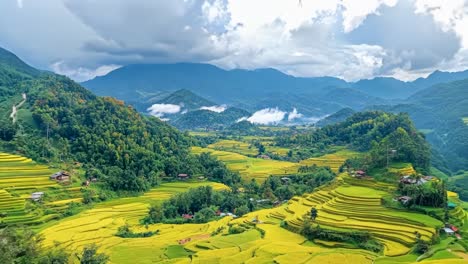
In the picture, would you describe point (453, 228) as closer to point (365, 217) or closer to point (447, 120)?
point (365, 217)

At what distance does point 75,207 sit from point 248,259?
20323mm

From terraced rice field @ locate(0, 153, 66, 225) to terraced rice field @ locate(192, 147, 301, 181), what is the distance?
27159 mm

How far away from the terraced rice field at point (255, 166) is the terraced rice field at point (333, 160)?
112 inches

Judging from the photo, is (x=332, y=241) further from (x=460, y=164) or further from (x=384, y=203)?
(x=460, y=164)

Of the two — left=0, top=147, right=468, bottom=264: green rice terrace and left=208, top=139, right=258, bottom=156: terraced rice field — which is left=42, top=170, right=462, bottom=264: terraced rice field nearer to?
left=0, top=147, right=468, bottom=264: green rice terrace

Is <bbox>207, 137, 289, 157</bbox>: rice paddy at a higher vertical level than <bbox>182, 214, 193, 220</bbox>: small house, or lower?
higher

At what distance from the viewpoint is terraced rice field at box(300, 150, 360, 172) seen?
55.8 meters

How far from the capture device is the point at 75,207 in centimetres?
3459

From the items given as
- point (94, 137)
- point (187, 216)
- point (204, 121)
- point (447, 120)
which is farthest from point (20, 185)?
point (204, 121)

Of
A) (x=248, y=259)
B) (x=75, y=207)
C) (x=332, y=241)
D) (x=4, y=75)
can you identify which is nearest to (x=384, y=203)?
(x=332, y=241)

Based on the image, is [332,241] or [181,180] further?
[181,180]

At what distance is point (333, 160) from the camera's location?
191 ft

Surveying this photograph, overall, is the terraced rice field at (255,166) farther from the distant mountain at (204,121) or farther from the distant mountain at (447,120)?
the distant mountain at (204,121)

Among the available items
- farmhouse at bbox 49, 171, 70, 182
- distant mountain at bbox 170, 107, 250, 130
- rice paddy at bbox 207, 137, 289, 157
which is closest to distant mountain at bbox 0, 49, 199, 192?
farmhouse at bbox 49, 171, 70, 182
